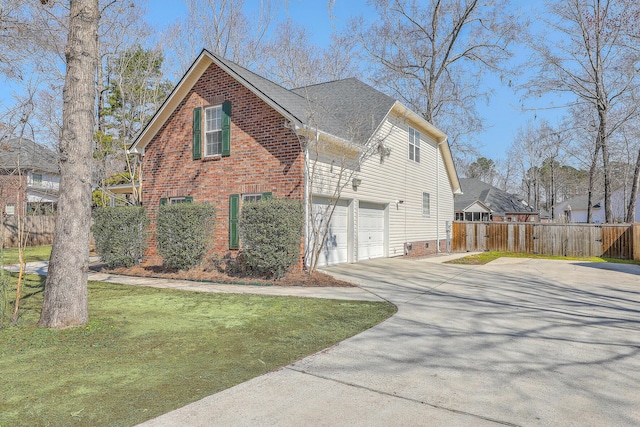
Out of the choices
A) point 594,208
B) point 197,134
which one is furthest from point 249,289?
point 594,208

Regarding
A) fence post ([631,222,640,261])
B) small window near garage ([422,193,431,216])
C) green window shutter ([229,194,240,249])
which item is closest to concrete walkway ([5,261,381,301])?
green window shutter ([229,194,240,249])

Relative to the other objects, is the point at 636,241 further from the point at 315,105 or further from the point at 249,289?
the point at 249,289

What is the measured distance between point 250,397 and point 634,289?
31.2ft

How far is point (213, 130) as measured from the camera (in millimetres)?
12461

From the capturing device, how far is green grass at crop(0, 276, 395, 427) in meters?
3.04

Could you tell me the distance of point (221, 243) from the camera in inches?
460

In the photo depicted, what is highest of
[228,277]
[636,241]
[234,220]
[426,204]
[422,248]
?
[426,204]

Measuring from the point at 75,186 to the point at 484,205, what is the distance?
1553 inches

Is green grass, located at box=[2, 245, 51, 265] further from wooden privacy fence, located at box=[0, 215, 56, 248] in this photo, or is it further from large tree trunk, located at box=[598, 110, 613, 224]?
large tree trunk, located at box=[598, 110, 613, 224]

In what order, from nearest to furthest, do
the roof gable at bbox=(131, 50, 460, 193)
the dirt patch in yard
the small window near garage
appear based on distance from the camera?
the dirt patch in yard < the roof gable at bbox=(131, 50, 460, 193) < the small window near garage

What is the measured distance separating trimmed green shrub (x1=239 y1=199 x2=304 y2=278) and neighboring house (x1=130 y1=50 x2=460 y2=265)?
3.95ft

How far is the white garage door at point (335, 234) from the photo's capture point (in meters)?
11.8

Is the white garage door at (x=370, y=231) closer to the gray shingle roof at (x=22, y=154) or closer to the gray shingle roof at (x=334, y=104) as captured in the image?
the gray shingle roof at (x=334, y=104)

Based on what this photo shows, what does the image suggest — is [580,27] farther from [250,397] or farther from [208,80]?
[250,397]
